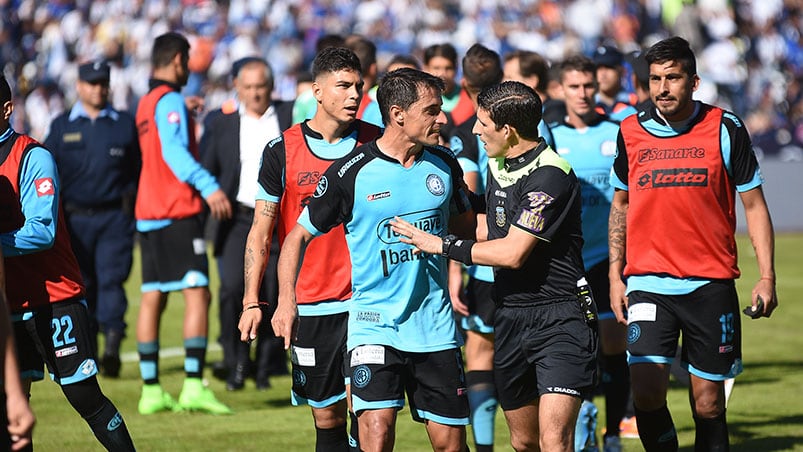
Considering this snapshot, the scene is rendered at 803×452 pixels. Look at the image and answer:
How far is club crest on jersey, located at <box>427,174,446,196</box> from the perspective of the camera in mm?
6043

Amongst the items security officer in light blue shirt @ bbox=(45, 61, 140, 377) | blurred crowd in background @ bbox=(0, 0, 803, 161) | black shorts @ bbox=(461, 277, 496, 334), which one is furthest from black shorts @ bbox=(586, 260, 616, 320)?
blurred crowd in background @ bbox=(0, 0, 803, 161)

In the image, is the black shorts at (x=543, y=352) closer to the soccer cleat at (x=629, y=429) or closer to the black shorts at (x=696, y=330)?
the black shorts at (x=696, y=330)

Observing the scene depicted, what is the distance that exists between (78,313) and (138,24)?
78.7ft

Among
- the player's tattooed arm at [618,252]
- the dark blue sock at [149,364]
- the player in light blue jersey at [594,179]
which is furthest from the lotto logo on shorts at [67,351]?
the player in light blue jersey at [594,179]

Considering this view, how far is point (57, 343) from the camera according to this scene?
6.50 meters

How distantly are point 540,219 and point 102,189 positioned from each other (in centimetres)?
616

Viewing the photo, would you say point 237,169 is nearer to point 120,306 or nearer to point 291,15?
point 120,306

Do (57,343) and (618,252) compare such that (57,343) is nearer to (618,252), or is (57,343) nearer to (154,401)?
(618,252)

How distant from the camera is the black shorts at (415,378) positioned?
5.93 meters

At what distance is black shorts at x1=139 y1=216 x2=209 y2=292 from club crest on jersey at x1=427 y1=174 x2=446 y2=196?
4.34 metres

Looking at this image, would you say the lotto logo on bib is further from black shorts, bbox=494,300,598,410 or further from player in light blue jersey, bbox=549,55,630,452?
player in light blue jersey, bbox=549,55,630,452

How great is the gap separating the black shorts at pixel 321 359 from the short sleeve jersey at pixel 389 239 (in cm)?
63

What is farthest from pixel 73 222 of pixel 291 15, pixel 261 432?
pixel 291 15

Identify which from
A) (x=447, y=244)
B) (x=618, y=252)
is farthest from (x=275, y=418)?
(x=447, y=244)
